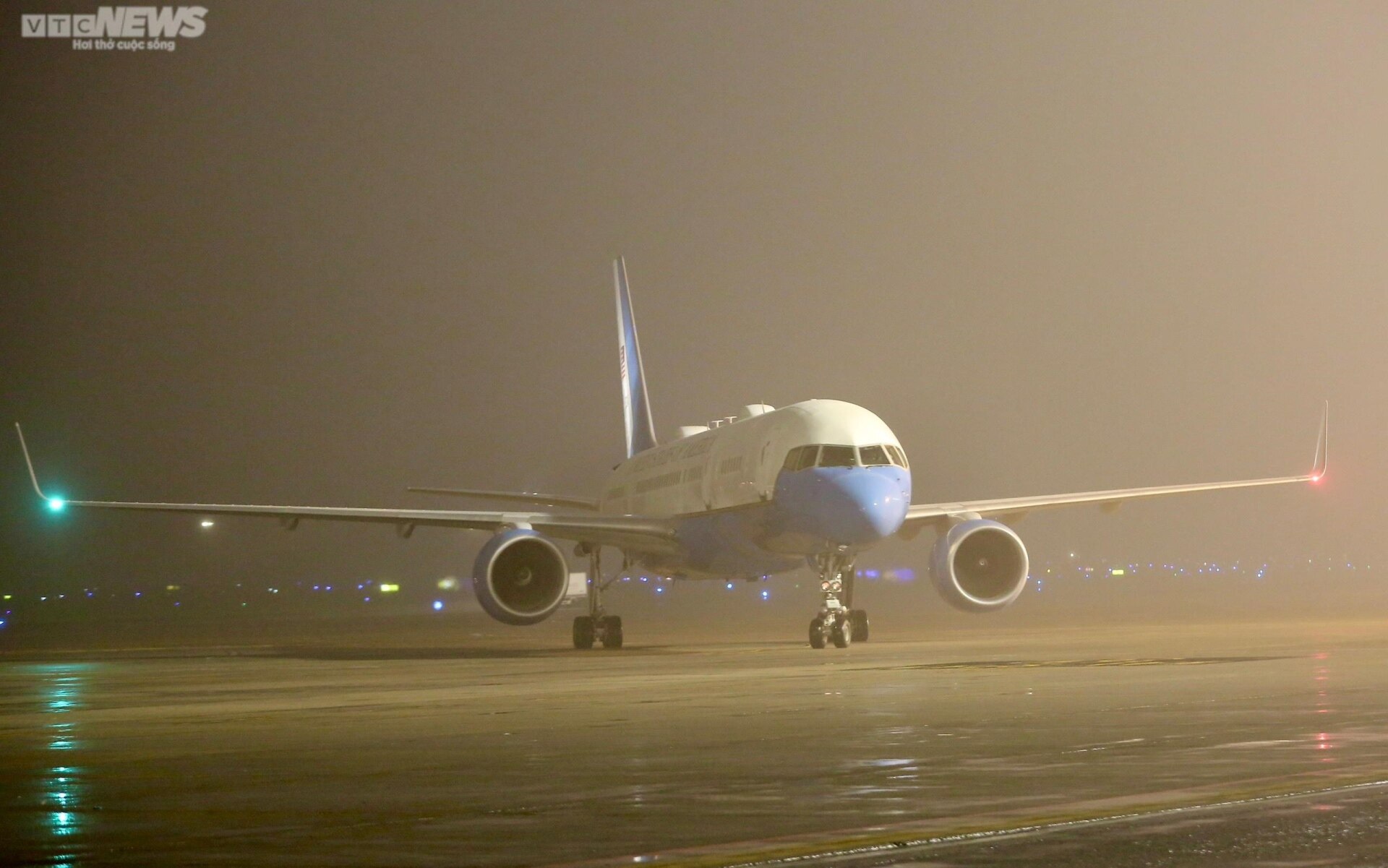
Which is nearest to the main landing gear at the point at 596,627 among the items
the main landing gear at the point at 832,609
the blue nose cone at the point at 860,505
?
the main landing gear at the point at 832,609

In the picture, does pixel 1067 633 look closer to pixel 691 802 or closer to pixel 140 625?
pixel 691 802

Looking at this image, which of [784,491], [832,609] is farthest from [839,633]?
[784,491]

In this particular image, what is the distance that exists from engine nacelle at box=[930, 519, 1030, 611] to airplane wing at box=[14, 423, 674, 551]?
5707mm

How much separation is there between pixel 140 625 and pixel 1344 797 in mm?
50804

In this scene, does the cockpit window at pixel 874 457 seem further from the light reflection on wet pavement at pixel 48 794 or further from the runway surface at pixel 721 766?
the light reflection on wet pavement at pixel 48 794

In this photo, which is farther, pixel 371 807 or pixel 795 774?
pixel 795 774

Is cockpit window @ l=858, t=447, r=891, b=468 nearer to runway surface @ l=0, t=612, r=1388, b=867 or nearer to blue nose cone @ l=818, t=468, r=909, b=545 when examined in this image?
blue nose cone @ l=818, t=468, r=909, b=545

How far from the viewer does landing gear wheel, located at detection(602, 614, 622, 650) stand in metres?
35.4

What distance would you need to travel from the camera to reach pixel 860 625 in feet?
107

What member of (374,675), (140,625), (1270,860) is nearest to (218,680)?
(374,675)

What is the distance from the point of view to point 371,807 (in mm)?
9648

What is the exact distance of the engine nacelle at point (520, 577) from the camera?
1225 inches

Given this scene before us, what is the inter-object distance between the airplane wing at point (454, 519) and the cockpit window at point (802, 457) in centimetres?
482

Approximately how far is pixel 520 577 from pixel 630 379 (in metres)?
15.7
